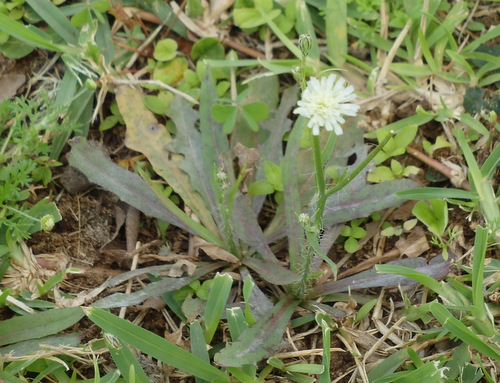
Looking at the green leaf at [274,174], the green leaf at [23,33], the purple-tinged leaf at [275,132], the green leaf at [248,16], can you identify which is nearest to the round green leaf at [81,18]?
the green leaf at [23,33]

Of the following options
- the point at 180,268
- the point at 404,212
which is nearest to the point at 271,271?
the point at 180,268

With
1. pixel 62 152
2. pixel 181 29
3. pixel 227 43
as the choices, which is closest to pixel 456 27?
pixel 227 43

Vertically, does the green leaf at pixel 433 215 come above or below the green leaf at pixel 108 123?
below

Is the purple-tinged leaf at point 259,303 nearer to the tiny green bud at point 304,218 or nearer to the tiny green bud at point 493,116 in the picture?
the tiny green bud at point 304,218

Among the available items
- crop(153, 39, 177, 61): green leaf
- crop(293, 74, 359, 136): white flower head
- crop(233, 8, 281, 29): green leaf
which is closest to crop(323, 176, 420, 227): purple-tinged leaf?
crop(293, 74, 359, 136): white flower head

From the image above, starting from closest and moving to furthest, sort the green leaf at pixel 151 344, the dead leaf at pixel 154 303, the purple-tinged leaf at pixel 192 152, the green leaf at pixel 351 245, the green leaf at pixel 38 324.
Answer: the green leaf at pixel 151 344 → the green leaf at pixel 38 324 → the dead leaf at pixel 154 303 → the green leaf at pixel 351 245 → the purple-tinged leaf at pixel 192 152

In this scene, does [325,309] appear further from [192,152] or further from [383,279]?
[192,152]
